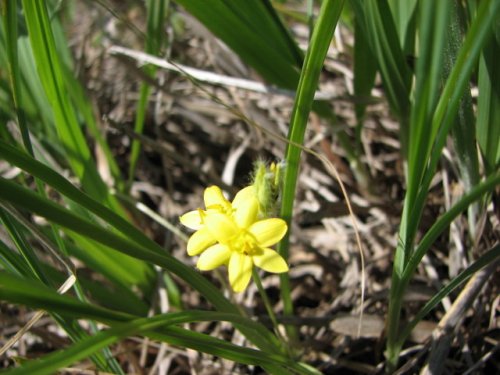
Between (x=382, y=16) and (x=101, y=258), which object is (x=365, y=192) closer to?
(x=382, y=16)

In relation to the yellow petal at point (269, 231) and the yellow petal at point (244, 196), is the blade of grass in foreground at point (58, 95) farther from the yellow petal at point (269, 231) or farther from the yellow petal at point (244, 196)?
the yellow petal at point (269, 231)

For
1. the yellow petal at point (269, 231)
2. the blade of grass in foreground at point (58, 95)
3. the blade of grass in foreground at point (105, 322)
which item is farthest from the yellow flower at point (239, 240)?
the blade of grass in foreground at point (58, 95)

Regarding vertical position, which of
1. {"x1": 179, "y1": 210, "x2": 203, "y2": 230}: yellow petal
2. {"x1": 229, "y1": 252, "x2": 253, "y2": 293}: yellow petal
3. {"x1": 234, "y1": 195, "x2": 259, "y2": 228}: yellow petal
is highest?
{"x1": 234, "y1": 195, "x2": 259, "y2": 228}: yellow petal

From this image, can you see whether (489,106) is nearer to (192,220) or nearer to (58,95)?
(192,220)

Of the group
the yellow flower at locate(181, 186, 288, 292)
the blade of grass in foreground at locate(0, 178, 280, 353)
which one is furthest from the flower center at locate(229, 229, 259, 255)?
the blade of grass in foreground at locate(0, 178, 280, 353)

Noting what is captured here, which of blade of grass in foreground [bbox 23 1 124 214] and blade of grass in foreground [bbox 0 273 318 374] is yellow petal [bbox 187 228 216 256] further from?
blade of grass in foreground [bbox 23 1 124 214]

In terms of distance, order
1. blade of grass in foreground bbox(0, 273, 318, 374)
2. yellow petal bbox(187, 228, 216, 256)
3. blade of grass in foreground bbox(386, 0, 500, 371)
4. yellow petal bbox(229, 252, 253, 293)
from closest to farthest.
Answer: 1. blade of grass in foreground bbox(0, 273, 318, 374)
2. blade of grass in foreground bbox(386, 0, 500, 371)
3. yellow petal bbox(229, 252, 253, 293)
4. yellow petal bbox(187, 228, 216, 256)
